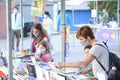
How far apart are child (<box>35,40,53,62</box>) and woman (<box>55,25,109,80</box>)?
1.45 metres

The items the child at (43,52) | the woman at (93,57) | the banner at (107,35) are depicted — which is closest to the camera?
the woman at (93,57)

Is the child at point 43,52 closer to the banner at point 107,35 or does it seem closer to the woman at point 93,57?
the woman at point 93,57

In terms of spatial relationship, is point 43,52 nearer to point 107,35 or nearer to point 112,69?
point 112,69

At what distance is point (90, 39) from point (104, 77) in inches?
18.1

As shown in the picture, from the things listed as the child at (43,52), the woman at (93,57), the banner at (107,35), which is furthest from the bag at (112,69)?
the banner at (107,35)

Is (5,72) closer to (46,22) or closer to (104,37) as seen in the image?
(46,22)

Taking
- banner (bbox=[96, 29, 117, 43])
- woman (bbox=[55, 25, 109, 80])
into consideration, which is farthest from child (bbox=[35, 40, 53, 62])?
banner (bbox=[96, 29, 117, 43])

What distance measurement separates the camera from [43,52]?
5.45 m

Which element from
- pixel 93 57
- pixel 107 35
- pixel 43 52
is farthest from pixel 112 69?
pixel 107 35

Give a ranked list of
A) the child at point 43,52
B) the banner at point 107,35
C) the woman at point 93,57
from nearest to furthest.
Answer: the woman at point 93,57 → the child at point 43,52 → the banner at point 107,35

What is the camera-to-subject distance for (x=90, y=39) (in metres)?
3.94

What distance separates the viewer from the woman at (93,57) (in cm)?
386

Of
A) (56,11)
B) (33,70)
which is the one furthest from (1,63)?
(56,11)

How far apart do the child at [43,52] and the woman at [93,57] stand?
145 cm
